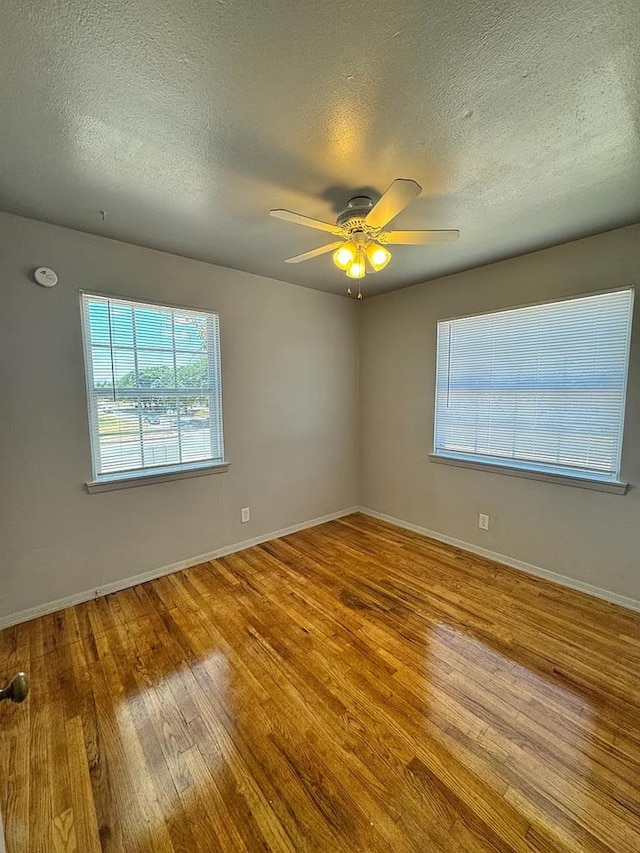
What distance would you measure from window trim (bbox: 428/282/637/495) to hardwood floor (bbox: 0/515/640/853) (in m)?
0.79

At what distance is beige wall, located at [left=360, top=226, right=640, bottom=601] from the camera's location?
2291 millimetres

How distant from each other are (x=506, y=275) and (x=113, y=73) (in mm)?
2693

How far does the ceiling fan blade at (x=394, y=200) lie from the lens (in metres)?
1.31

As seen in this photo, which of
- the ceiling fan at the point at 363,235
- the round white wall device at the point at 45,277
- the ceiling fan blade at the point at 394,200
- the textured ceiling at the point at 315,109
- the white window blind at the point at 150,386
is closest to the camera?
the textured ceiling at the point at 315,109

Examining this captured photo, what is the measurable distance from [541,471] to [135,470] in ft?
10.1

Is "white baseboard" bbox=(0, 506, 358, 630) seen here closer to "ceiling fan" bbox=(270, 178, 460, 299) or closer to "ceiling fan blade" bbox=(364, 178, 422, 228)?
"ceiling fan" bbox=(270, 178, 460, 299)

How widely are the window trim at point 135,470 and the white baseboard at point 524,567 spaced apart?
1969 millimetres

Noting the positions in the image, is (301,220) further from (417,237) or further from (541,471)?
(541,471)

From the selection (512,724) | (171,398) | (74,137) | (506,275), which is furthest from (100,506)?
(506,275)

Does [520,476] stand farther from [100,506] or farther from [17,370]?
[17,370]

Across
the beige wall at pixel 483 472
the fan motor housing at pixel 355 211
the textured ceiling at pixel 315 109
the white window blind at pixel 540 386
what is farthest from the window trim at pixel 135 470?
the white window blind at pixel 540 386

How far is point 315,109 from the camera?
4.16 ft

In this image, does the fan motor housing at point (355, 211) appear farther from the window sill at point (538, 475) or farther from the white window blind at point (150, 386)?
the window sill at point (538, 475)

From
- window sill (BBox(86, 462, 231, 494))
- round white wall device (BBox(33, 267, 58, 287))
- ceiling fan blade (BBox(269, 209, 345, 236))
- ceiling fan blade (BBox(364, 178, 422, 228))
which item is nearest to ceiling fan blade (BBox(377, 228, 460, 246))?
ceiling fan blade (BBox(364, 178, 422, 228))
